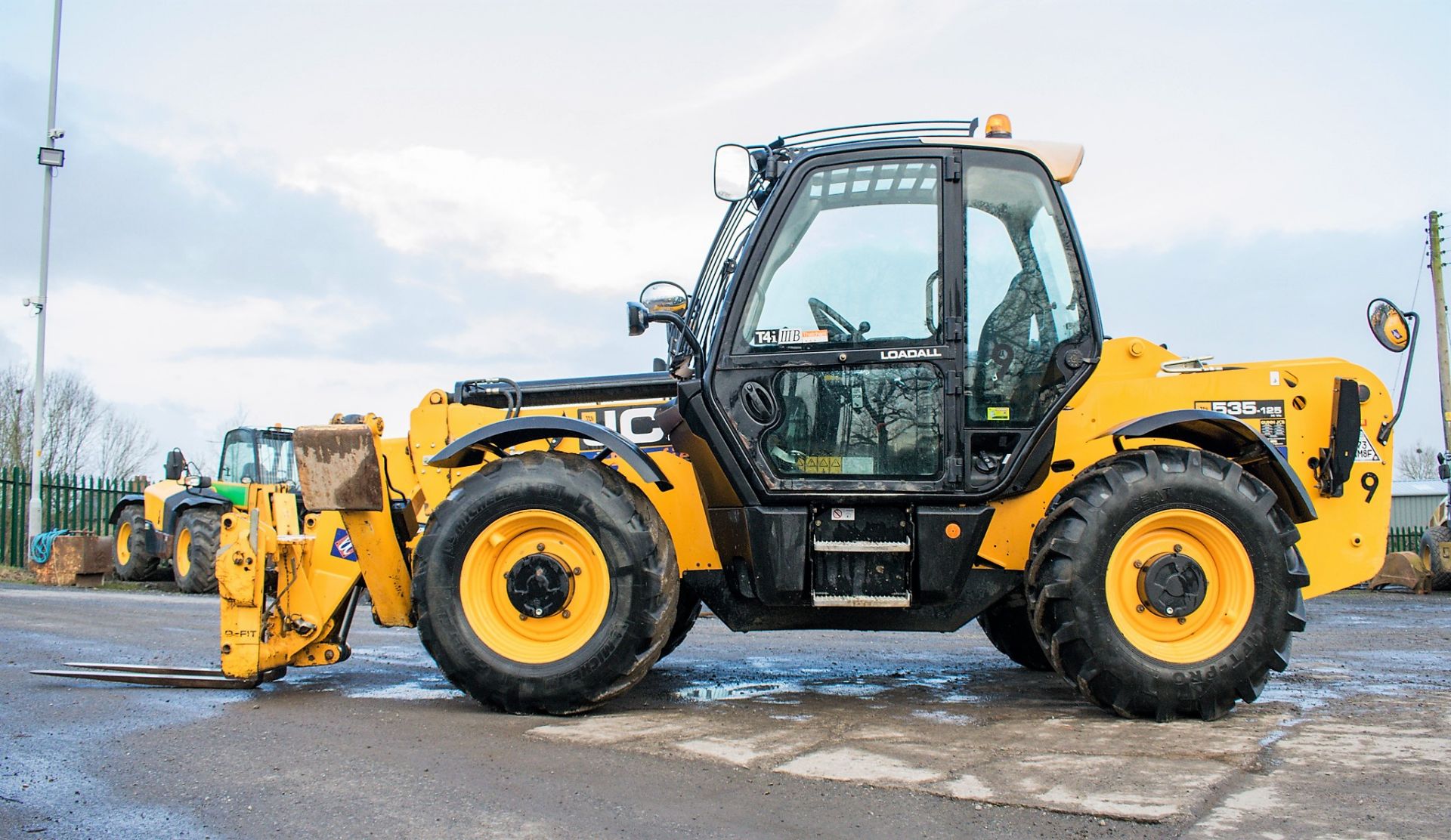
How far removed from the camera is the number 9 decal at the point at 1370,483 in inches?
221

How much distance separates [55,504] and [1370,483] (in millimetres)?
24438

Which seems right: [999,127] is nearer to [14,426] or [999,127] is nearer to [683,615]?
[683,615]

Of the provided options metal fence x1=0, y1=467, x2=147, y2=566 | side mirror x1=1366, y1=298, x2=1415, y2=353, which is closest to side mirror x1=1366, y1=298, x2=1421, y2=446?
side mirror x1=1366, y1=298, x2=1415, y2=353

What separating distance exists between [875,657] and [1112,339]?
128 inches

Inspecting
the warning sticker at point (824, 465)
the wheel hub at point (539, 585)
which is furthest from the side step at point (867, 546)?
the wheel hub at point (539, 585)

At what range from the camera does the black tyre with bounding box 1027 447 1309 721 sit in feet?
16.5

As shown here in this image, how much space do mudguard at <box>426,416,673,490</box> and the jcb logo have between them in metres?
0.72

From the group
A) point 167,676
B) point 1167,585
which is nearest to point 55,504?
point 167,676

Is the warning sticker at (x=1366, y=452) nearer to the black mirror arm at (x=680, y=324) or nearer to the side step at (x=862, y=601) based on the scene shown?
the side step at (x=862, y=601)

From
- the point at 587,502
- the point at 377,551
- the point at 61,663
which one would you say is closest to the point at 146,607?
the point at 61,663

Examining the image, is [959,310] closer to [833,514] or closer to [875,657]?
[833,514]

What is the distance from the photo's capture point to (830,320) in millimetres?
5445

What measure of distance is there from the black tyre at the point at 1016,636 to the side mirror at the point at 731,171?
2966 millimetres

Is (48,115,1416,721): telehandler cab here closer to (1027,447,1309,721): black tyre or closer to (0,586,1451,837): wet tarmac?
(1027,447,1309,721): black tyre
